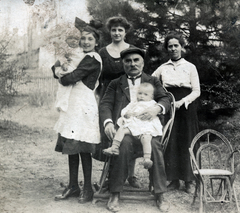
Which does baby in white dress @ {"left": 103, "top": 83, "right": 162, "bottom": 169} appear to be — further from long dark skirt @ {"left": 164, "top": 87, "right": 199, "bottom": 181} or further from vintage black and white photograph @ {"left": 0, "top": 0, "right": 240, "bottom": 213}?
long dark skirt @ {"left": 164, "top": 87, "right": 199, "bottom": 181}

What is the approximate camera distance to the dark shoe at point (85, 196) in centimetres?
315

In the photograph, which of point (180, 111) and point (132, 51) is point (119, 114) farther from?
point (180, 111)

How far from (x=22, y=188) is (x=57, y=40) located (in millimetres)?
1920

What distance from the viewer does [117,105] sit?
3365 millimetres

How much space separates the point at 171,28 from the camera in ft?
16.4

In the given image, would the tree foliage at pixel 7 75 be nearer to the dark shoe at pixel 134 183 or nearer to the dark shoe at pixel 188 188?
the dark shoe at pixel 134 183

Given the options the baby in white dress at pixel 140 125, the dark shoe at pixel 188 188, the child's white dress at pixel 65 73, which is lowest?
the dark shoe at pixel 188 188

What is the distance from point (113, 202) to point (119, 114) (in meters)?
0.97

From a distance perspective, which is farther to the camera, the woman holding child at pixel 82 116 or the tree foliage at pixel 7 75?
the tree foliage at pixel 7 75

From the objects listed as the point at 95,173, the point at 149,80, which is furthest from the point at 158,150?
the point at 95,173

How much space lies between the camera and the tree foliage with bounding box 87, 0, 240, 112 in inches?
189

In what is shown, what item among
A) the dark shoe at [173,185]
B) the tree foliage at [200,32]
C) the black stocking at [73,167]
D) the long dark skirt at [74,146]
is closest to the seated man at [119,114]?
the long dark skirt at [74,146]

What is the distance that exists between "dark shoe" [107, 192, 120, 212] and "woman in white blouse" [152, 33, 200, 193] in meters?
0.96

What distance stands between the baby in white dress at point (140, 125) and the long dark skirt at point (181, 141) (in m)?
0.61
